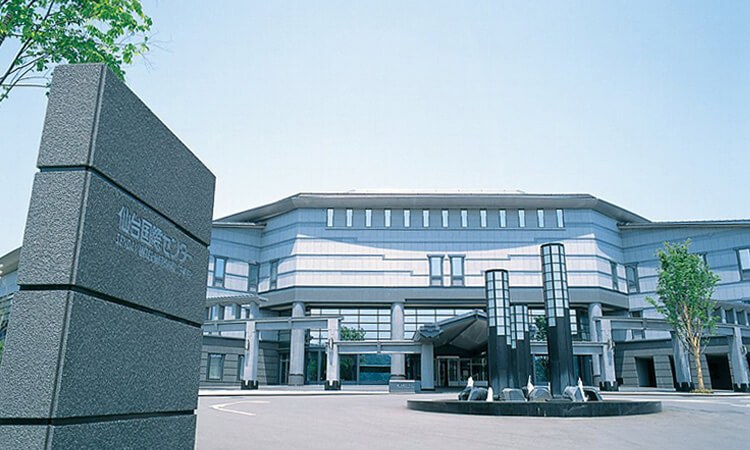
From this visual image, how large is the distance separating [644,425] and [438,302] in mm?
34348

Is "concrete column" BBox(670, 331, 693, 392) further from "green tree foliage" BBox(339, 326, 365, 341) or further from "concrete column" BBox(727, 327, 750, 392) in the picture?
"green tree foliage" BBox(339, 326, 365, 341)

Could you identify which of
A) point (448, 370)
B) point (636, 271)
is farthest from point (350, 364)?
point (636, 271)

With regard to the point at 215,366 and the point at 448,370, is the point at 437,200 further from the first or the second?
the point at 215,366

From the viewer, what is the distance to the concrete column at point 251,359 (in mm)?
36625

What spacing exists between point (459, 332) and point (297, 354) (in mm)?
14594

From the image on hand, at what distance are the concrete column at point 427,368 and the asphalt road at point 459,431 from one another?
73.5 ft

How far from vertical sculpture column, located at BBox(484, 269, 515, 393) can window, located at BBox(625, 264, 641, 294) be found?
3134 cm

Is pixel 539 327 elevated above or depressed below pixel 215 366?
above

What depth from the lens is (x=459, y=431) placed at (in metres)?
12.0

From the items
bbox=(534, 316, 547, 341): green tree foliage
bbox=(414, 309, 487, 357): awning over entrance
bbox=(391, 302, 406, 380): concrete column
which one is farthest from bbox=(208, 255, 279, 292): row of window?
bbox=(534, 316, 547, 341): green tree foliage

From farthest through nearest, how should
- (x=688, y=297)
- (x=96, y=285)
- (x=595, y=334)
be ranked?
(x=595, y=334)
(x=688, y=297)
(x=96, y=285)

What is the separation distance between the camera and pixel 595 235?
49.0 meters

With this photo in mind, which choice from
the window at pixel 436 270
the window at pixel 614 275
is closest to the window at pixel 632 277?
the window at pixel 614 275

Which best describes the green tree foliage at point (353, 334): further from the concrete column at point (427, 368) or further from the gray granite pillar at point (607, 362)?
the gray granite pillar at point (607, 362)
